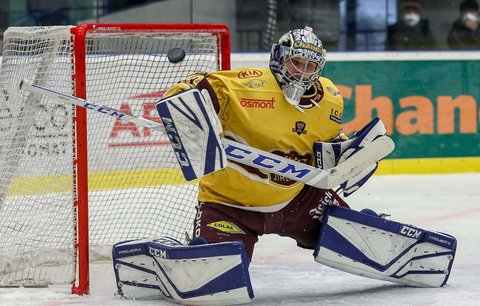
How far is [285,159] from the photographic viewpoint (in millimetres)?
3582

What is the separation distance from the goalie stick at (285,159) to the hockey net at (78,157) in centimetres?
28

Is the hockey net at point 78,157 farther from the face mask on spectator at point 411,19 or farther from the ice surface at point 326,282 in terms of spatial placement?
the face mask on spectator at point 411,19

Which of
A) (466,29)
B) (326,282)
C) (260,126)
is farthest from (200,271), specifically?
(466,29)

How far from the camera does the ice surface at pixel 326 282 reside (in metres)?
3.61

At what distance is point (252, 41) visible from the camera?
744cm

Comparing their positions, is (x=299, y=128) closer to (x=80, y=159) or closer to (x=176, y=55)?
(x=176, y=55)

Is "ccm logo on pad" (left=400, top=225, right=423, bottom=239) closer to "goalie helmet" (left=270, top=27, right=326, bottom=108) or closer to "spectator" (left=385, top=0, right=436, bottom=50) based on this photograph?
"goalie helmet" (left=270, top=27, right=326, bottom=108)

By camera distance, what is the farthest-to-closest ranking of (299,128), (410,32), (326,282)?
(410,32) < (326,282) < (299,128)

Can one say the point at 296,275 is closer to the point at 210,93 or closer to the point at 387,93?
the point at 210,93

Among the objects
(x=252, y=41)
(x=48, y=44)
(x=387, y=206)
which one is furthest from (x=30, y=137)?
(x=252, y=41)

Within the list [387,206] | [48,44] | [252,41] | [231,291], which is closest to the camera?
[231,291]

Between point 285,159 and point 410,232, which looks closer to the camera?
point 285,159

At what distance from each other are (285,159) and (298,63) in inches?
12.8

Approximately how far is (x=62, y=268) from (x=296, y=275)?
88 cm
